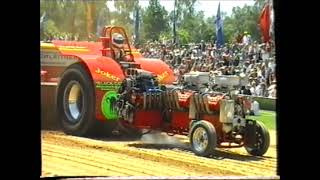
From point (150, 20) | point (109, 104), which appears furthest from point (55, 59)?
point (150, 20)

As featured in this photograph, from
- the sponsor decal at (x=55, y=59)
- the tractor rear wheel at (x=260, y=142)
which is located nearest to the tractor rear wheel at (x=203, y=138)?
the tractor rear wheel at (x=260, y=142)

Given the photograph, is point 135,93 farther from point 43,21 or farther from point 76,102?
point 43,21

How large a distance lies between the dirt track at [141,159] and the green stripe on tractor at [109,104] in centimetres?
19

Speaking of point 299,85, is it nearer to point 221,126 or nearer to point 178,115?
point 221,126

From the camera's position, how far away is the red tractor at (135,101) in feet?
12.8

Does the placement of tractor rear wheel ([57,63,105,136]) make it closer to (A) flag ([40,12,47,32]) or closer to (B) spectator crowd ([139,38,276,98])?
(A) flag ([40,12,47,32])

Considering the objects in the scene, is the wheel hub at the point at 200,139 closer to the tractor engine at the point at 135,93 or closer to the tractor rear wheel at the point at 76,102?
the tractor engine at the point at 135,93

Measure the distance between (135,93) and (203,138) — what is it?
2.00 feet

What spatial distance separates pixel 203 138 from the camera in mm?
3912

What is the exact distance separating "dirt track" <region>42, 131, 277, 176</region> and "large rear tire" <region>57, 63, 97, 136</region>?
0.09 metres

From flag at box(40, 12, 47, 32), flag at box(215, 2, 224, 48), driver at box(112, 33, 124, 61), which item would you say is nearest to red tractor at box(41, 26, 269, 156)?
driver at box(112, 33, 124, 61)

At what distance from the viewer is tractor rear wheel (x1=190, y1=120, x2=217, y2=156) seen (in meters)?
3.88

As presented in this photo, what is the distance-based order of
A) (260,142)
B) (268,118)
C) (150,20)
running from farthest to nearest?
(150,20) → (260,142) → (268,118)

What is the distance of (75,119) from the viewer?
12.9 ft
